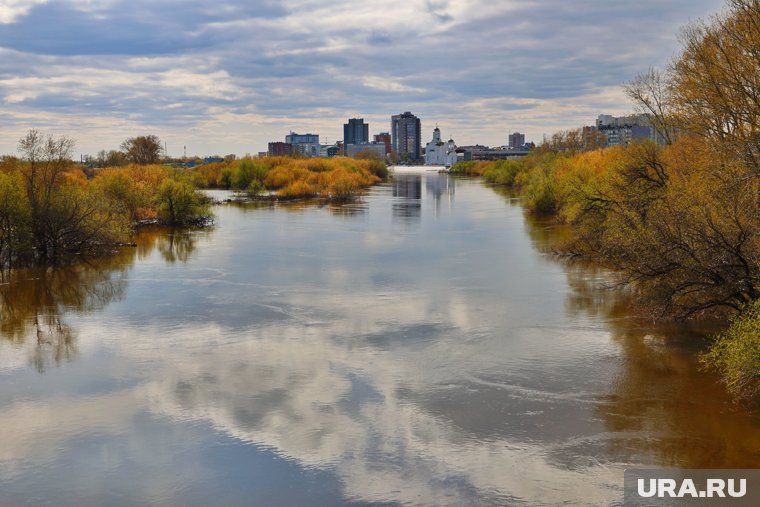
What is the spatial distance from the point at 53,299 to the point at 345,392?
14668mm

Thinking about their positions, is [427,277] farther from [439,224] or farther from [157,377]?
[439,224]

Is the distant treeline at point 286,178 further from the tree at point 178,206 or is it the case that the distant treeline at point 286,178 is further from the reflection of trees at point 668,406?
the reflection of trees at point 668,406

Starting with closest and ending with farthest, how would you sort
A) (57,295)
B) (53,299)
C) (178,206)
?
(53,299) < (57,295) < (178,206)

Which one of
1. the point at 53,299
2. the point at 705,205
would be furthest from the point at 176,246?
the point at 705,205

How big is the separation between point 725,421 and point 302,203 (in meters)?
58.0

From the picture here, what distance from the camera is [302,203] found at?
6944 centimetres

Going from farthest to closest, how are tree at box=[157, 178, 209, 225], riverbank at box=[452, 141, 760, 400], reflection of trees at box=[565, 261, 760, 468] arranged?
tree at box=[157, 178, 209, 225]
riverbank at box=[452, 141, 760, 400]
reflection of trees at box=[565, 261, 760, 468]

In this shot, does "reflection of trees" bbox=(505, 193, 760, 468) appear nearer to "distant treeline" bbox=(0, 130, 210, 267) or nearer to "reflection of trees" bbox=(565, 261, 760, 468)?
"reflection of trees" bbox=(565, 261, 760, 468)

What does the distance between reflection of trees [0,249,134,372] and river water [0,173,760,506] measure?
119mm

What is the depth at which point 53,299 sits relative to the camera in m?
25.2

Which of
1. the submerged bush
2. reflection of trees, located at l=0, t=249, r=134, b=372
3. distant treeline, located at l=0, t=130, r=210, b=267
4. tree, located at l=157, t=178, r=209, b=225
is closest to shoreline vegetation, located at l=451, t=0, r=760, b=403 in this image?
the submerged bush

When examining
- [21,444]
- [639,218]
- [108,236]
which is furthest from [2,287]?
[639,218]

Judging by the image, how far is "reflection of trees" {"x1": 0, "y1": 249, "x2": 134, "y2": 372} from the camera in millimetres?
19609

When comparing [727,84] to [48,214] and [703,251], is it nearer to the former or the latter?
[703,251]
